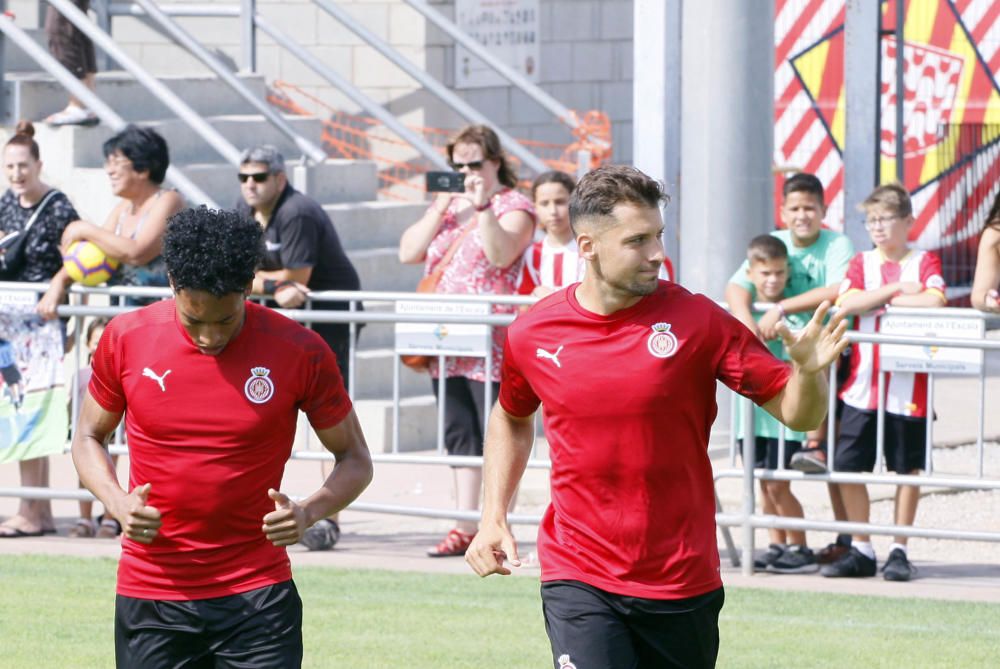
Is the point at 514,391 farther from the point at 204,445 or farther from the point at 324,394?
the point at 204,445

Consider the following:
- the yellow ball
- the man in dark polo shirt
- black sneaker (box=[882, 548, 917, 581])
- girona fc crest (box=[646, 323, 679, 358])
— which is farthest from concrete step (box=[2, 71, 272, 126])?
girona fc crest (box=[646, 323, 679, 358])

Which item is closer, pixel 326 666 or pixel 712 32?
pixel 326 666

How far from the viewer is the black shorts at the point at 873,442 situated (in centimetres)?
872

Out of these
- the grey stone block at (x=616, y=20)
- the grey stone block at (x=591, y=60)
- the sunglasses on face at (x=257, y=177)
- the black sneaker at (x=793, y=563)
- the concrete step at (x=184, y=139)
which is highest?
the grey stone block at (x=616, y=20)

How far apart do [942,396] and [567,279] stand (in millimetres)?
6127

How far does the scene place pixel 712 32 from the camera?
412 inches

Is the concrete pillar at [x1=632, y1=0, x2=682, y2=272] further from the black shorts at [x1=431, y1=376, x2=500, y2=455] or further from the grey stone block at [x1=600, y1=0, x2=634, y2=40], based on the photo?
the grey stone block at [x1=600, y1=0, x2=634, y2=40]

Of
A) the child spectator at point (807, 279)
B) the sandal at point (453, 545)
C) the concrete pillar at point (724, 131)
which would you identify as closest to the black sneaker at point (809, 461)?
the child spectator at point (807, 279)

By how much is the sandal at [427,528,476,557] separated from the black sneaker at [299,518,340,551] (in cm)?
48

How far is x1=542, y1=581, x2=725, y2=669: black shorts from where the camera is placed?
4.76 meters

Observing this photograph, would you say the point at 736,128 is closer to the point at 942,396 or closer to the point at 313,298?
the point at 313,298

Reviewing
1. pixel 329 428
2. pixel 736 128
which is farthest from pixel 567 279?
pixel 329 428

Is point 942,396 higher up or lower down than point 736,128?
lower down

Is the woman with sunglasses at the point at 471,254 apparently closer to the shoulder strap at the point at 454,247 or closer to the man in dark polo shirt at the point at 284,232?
the shoulder strap at the point at 454,247
